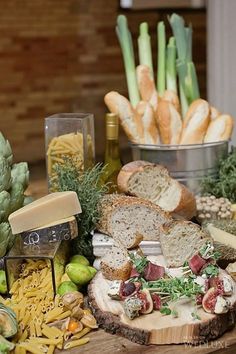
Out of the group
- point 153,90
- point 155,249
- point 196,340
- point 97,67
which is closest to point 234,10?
point 153,90

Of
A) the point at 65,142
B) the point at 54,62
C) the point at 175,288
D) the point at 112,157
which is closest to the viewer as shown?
the point at 175,288

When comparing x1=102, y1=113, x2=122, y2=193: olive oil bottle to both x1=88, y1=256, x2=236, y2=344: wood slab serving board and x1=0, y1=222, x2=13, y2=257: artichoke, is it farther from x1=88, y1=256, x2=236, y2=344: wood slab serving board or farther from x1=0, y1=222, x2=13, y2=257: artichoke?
x1=88, y1=256, x2=236, y2=344: wood slab serving board

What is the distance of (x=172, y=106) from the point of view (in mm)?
1697

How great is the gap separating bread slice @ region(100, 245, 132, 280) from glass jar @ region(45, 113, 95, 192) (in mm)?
303

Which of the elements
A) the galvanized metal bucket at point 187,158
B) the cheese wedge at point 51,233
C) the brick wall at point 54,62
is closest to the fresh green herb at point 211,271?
the cheese wedge at point 51,233

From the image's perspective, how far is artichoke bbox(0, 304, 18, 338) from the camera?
1.07 m

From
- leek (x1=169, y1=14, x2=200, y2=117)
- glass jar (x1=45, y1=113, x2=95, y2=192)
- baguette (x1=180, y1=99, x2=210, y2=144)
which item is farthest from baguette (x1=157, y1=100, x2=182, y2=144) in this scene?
glass jar (x1=45, y1=113, x2=95, y2=192)

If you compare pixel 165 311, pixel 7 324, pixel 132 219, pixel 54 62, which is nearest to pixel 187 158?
pixel 132 219

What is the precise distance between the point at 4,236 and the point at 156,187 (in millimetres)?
372

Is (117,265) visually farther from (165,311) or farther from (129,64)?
(129,64)

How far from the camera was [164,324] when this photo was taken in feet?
3.56

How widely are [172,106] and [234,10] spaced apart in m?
0.58

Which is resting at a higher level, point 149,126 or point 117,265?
point 149,126

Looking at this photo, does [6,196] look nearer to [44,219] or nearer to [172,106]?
[44,219]
